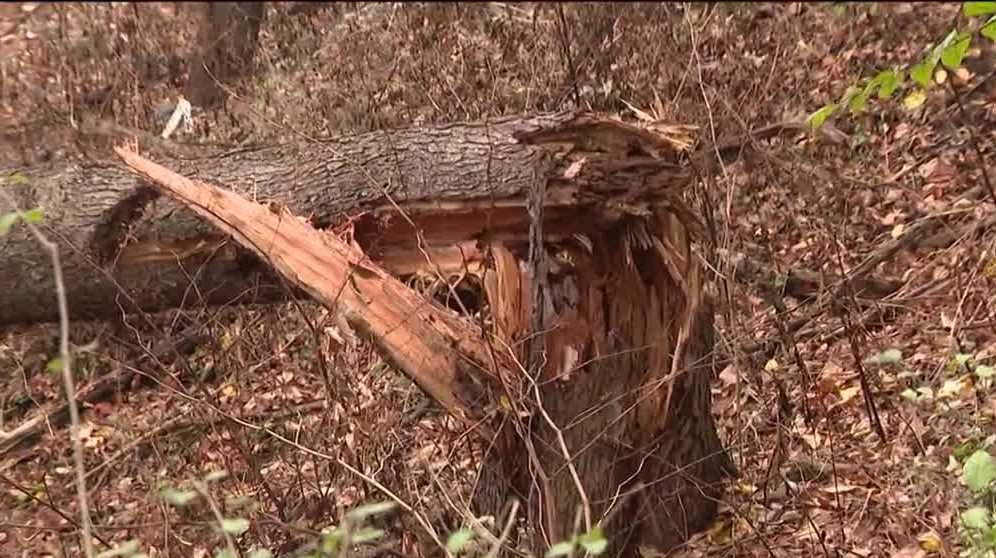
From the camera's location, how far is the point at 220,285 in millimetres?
5266

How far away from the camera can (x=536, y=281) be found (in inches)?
177

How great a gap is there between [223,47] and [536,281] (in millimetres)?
6548

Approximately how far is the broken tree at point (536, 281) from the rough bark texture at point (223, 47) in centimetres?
513

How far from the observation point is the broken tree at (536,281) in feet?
14.5

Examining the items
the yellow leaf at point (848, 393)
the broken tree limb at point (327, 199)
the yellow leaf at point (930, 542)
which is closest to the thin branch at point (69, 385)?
the broken tree limb at point (327, 199)

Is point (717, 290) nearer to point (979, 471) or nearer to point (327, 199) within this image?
point (327, 199)

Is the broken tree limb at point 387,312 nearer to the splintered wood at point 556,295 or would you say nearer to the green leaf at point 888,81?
the splintered wood at point 556,295

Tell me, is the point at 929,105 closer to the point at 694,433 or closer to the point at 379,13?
the point at 694,433

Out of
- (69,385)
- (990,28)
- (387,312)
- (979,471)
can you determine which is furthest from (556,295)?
(69,385)

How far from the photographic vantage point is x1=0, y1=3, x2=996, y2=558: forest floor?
474cm

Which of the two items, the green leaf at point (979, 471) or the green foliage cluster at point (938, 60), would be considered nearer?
the green foliage cluster at point (938, 60)

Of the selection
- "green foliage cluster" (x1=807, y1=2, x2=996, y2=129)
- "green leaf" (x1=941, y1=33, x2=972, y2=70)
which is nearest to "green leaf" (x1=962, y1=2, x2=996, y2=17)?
"green foliage cluster" (x1=807, y1=2, x2=996, y2=129)

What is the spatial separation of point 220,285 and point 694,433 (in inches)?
88.6

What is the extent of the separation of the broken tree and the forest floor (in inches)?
12.1
